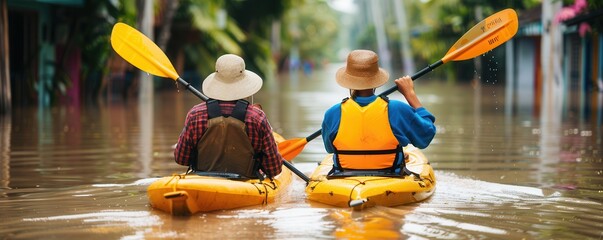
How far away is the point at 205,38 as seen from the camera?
3872 centimetres

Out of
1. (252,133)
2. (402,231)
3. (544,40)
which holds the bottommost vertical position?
(402,231)

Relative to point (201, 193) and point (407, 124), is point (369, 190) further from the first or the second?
point (201, 193)

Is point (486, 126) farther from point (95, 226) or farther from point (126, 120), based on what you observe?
point (95, 226)

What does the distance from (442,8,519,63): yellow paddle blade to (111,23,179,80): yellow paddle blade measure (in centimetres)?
260

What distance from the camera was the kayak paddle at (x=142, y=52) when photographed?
10.2 m

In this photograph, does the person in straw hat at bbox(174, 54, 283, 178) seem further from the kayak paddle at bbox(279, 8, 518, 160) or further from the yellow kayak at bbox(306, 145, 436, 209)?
the kayak paddle at bbox(279, 8, 518, 160)

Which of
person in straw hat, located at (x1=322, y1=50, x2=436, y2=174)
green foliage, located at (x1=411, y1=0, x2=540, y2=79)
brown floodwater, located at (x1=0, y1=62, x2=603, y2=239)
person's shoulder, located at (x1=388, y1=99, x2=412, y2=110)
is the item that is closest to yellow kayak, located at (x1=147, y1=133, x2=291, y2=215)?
brown floodwater, located at (x1=0, y1=62, x2=603, y2=239)

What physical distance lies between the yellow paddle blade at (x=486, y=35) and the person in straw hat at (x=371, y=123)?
1.56 meters

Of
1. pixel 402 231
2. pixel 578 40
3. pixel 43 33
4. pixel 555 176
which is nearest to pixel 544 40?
pixel 578 40

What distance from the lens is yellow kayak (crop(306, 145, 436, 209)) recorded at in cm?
855

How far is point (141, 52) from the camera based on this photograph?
405 inches

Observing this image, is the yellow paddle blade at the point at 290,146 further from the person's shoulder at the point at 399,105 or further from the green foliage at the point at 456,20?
the green foliage at the point at 456,20

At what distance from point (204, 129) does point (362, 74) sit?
1.34 m

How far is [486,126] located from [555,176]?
804cm
